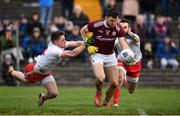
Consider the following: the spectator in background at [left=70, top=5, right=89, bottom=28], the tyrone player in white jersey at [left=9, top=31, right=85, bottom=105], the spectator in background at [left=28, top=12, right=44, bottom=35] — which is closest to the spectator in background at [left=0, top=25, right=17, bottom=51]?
the spectator in background at [left=28, top=12, right=44, bottom=35]

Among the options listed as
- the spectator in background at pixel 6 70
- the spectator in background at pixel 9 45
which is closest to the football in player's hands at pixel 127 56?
the spectator in background at pixel 6 70

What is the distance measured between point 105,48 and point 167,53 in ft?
31.8

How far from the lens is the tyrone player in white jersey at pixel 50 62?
16312 millimetres

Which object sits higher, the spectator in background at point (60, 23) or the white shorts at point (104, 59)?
the white shorts at point (104, 59)

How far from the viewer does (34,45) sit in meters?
25.9

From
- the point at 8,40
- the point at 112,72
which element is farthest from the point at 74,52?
the point at 8,40

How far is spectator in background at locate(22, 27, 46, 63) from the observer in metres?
25.8

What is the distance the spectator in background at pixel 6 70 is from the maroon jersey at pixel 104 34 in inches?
372

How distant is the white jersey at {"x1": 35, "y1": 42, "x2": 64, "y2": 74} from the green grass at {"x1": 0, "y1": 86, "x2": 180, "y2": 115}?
34.1 inches

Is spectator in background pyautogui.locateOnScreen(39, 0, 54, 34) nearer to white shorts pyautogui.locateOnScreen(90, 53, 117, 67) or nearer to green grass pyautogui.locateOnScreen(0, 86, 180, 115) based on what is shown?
green grass pyautogui.locateOnScreen(0, 86, 180, 115)

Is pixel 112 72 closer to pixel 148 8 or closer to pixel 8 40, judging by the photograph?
pixel 8 40

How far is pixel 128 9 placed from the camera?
26594 mm

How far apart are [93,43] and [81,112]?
7.31 ft

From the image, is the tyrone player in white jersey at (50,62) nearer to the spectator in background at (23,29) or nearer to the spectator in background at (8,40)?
the spectator in background at (8,40)
